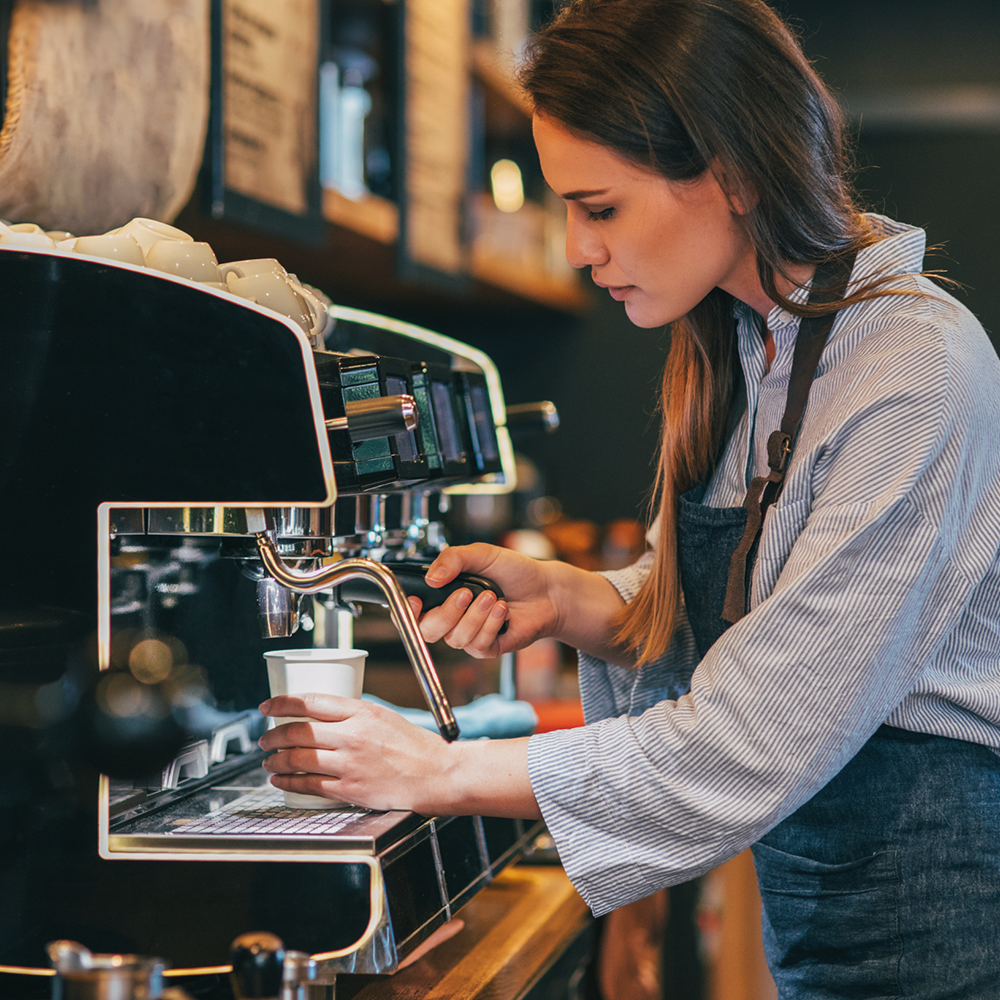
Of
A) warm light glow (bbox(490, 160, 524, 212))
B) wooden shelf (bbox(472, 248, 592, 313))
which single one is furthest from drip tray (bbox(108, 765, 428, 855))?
warm light glow (bbox(490, 160, 524, 212))

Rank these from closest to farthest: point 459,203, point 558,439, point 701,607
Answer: point 701,607 < point 459,203 < point 558,439

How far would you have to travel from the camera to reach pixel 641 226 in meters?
0.97

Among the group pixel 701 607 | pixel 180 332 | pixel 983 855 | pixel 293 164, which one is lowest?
pixel 983 855

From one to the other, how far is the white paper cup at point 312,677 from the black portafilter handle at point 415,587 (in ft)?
0.29

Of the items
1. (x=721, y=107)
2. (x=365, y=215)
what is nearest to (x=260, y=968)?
(x=721, y=107)

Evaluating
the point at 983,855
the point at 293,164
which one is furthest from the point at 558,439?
the point at 983,855

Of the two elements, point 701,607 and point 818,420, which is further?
point 701,607

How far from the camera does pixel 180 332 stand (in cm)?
82

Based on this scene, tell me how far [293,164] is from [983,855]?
1.25 metres

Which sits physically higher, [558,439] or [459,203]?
[459,203]

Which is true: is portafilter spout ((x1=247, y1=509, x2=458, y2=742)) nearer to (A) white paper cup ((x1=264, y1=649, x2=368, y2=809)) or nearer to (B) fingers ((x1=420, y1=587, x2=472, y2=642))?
(A) white paper cup ((x1=264, y1=649, x2=368, y2=809))

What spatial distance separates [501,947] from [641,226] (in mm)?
671

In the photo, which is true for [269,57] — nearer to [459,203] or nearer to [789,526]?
[459,203]

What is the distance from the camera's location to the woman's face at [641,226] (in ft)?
3.15
